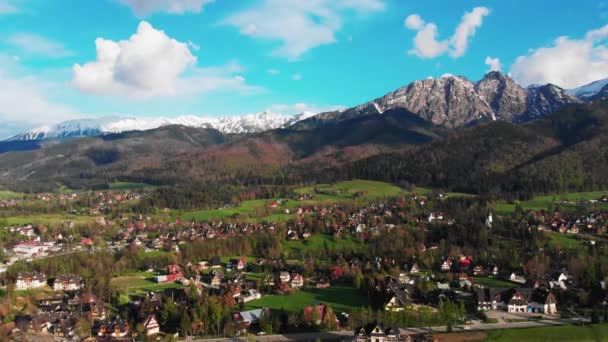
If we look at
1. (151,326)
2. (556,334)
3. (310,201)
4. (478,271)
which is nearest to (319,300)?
(151,326)

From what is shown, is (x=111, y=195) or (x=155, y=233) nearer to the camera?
(x=155, y=233)

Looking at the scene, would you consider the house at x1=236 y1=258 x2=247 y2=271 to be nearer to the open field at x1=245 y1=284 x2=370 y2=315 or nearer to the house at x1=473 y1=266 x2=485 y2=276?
the open field at x1=245 y1=284 x2=370 y2=315

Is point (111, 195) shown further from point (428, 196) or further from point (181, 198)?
point (428, 196)

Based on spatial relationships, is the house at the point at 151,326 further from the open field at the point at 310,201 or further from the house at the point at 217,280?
the open field at the point at 310,201

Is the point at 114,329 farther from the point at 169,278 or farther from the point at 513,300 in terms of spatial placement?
the point at 513,300

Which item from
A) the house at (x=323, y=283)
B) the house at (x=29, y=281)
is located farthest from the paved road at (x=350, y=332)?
the house at (x=29, y=281)

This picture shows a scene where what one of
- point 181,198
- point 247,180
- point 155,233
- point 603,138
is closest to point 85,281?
point 155,233
